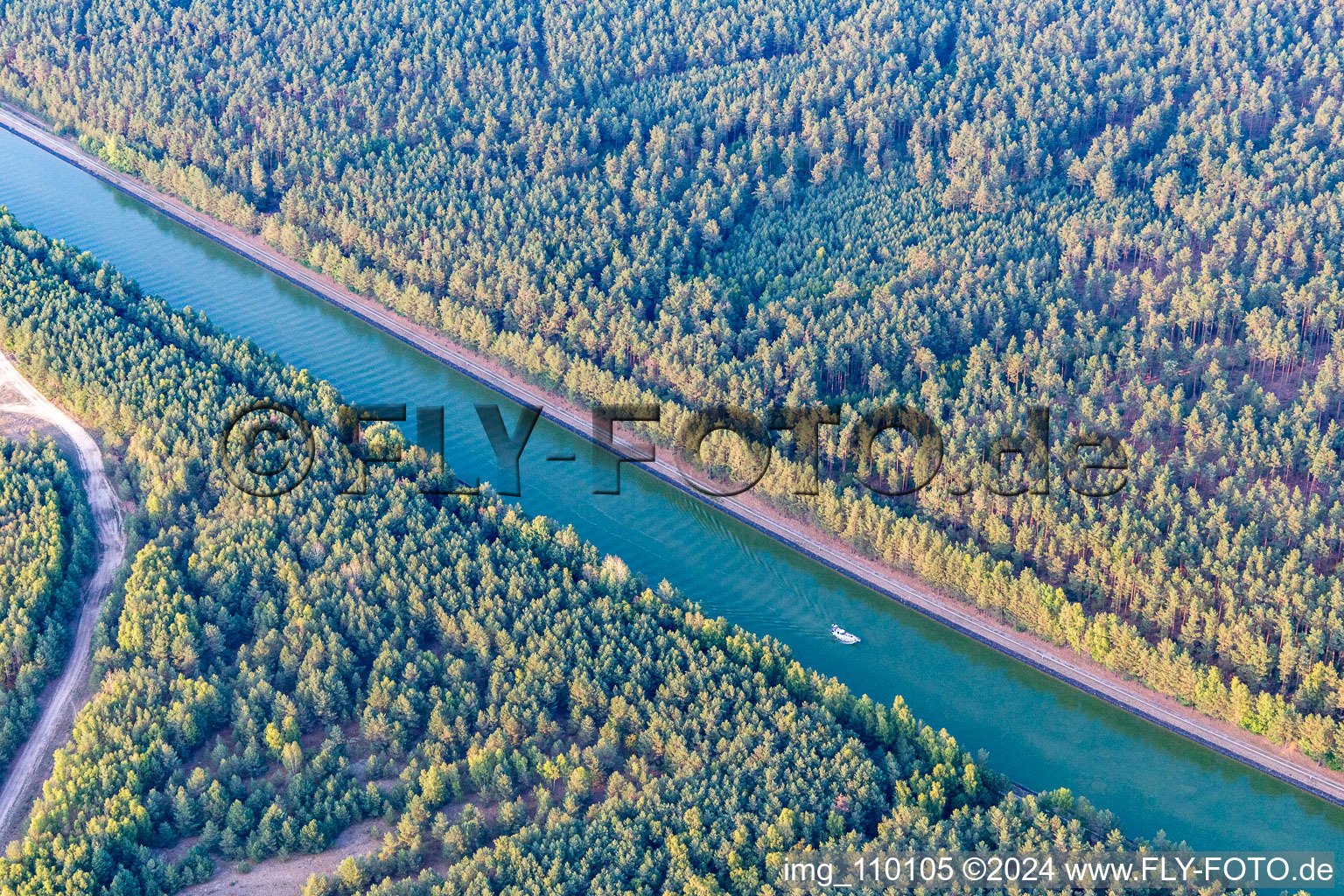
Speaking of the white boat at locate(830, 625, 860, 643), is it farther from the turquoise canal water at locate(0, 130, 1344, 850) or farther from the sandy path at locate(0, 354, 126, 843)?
the sandy path at locate(0, 354, 126, 843)

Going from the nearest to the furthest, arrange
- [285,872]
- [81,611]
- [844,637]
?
1. [285,872]
2. [81,611]
3. [844,637]

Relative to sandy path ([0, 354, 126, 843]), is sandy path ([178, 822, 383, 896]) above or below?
below

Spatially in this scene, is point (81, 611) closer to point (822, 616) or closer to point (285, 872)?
point (285, 872)

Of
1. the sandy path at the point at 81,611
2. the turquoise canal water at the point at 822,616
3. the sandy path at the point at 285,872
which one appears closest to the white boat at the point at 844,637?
the turquoise canal water at the point at 822,616

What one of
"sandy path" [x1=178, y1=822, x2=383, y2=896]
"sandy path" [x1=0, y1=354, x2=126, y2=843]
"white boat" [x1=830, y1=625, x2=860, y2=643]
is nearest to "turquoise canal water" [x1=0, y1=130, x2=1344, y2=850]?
"white boat" [x1=830, y1=625, x2=860, y2=643]

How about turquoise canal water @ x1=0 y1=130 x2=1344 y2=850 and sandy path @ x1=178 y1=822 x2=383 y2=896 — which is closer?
sandy path @ x1=178 y1=822 x2=383 y2=896

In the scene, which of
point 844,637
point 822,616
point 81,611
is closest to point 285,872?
point 81,611
